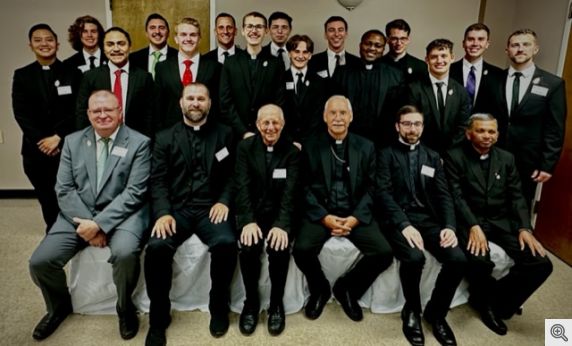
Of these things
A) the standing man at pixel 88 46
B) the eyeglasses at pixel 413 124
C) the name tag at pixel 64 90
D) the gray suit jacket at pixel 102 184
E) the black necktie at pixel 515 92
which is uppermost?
the standing man at pixel 88 46

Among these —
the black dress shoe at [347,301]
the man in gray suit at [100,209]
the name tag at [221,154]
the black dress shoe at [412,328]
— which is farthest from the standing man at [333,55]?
the black dress shoe at [412,328]

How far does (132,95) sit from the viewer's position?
3.12 metres

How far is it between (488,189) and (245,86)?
6.17ft

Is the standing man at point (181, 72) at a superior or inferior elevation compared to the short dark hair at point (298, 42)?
inferior

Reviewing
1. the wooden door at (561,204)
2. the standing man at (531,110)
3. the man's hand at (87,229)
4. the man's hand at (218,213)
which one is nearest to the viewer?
the man's hand at (87,229)

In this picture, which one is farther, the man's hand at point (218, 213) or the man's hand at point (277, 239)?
the man's hand at point (218, 213)

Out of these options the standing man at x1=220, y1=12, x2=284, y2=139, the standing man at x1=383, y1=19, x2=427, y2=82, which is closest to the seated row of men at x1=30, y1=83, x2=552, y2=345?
the standing man at x1=220, y1=12, x2=284, y2=139

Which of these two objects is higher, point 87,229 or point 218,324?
point 87,229

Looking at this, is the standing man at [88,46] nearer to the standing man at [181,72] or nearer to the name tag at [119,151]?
the standing man at [181,72]

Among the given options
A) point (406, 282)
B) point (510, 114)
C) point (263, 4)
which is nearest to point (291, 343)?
point (406, 282)

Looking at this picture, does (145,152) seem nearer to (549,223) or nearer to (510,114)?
(510,114)

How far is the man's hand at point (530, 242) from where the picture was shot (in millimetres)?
2615

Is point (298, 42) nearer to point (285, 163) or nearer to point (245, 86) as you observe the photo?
point (245, 86)

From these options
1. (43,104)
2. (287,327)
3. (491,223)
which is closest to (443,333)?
(491,223)
